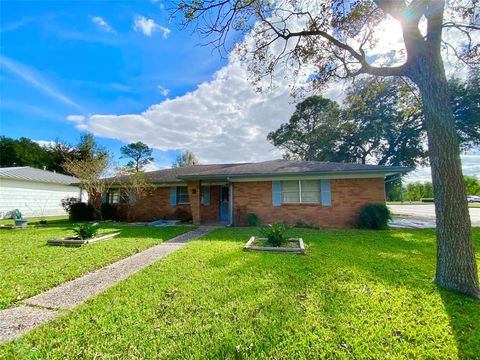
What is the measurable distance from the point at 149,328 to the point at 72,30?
1001 cm

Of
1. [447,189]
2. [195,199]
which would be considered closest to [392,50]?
[447,189]

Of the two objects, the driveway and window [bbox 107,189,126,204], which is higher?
window [bbox 107,189,126,204]

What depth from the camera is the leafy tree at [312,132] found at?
82.5 ft

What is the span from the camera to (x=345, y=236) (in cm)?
834

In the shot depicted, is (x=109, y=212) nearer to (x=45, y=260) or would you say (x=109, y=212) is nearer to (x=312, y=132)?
(x=45, y=260)

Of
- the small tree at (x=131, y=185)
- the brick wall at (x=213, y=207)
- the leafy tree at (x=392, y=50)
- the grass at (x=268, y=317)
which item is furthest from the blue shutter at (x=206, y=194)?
the grass at (x=268, y=317)

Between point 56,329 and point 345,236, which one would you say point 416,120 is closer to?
point 345,236

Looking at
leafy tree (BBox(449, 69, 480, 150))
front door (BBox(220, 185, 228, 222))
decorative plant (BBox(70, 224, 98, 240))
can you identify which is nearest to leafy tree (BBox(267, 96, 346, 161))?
leafy tree (BBox(449, 69, 480, 150))

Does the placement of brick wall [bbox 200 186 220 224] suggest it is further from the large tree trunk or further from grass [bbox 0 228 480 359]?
the large tree trunk

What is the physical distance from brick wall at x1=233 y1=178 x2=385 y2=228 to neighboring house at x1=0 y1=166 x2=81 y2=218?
14.2 meters

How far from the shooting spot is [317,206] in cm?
1094

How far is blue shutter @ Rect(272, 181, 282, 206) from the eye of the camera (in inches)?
447

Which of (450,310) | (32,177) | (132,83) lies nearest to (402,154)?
(450,310)

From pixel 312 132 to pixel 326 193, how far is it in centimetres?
1749
